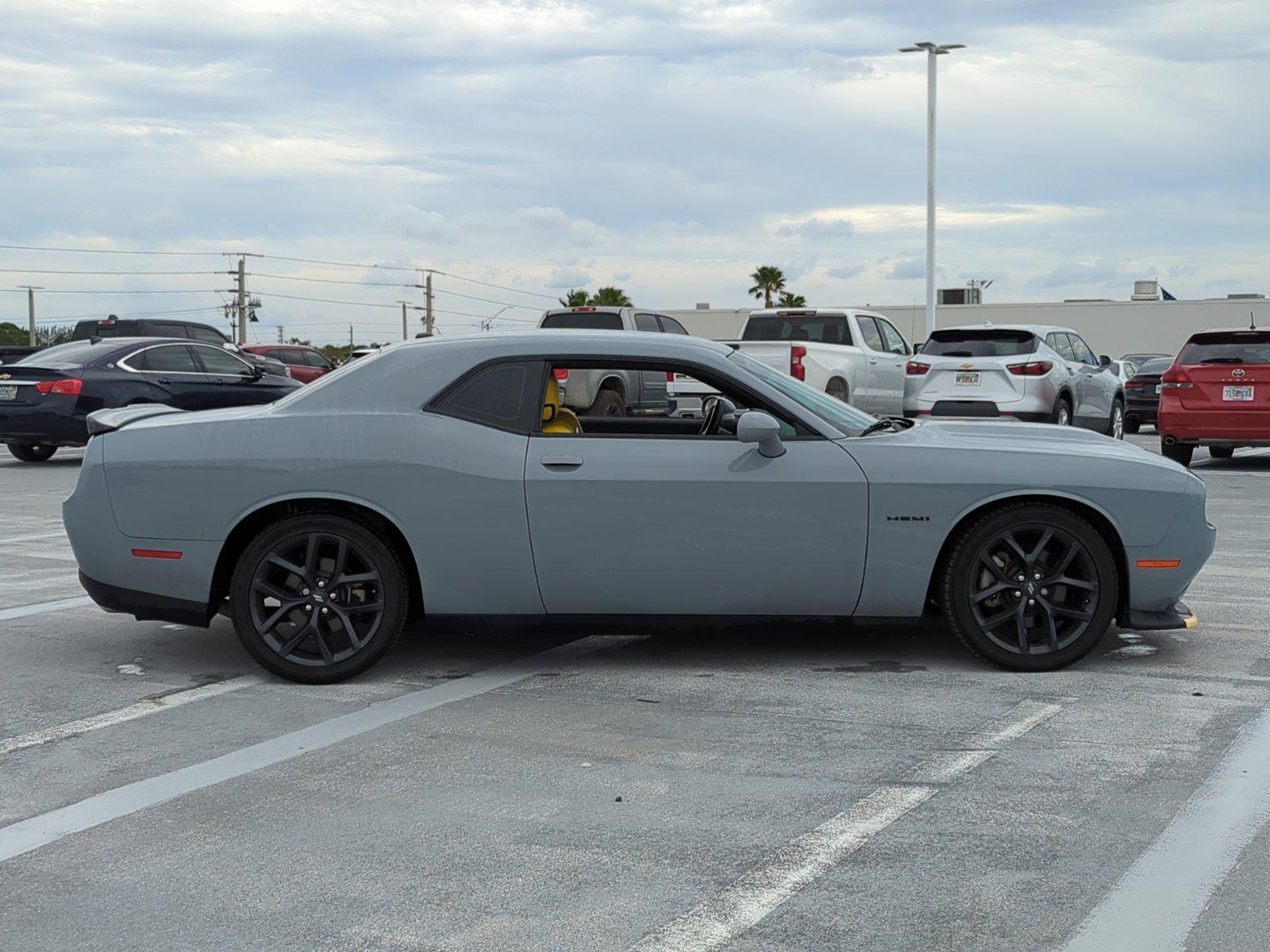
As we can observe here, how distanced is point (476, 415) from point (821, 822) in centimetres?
258

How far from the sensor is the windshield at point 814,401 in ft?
20.5

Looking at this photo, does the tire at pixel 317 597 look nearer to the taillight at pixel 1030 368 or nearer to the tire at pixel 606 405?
the tire at pixel 606 405

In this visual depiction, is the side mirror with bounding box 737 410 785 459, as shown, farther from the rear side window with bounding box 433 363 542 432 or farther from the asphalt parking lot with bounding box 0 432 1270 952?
the asphalt parking lot with bounding box 0 432 1270 952

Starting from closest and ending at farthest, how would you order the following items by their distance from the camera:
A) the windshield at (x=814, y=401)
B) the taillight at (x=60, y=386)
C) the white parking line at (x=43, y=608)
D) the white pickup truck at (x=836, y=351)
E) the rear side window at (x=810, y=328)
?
the windshield at (x=814, y=401) < the white parking line at (x=43, y=608) < the taillight at (x=60, y=386) < the white pickup truck at (x=836, y=351) < the rear side window at (x=810, y=328)

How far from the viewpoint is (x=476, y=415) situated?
6.10 meters

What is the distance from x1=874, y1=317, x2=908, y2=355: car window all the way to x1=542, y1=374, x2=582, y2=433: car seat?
1414cm

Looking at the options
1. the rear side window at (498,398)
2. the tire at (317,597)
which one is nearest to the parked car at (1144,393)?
the rear side window at (498,398)

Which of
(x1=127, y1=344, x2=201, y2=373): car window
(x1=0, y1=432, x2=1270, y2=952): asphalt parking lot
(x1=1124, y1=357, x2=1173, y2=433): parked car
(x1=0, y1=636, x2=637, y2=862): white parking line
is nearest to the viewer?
(x1=0, y1=432, x2=1270, y2=952): asphalt parking lot

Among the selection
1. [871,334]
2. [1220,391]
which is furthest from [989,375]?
[1220,391]

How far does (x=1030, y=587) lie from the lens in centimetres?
606

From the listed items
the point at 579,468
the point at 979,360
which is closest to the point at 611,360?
the point at 579,468

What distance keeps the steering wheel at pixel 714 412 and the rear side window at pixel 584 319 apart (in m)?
12.3

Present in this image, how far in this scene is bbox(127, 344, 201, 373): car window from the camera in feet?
56.1

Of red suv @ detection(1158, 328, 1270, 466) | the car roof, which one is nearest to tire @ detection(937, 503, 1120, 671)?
the car roof
